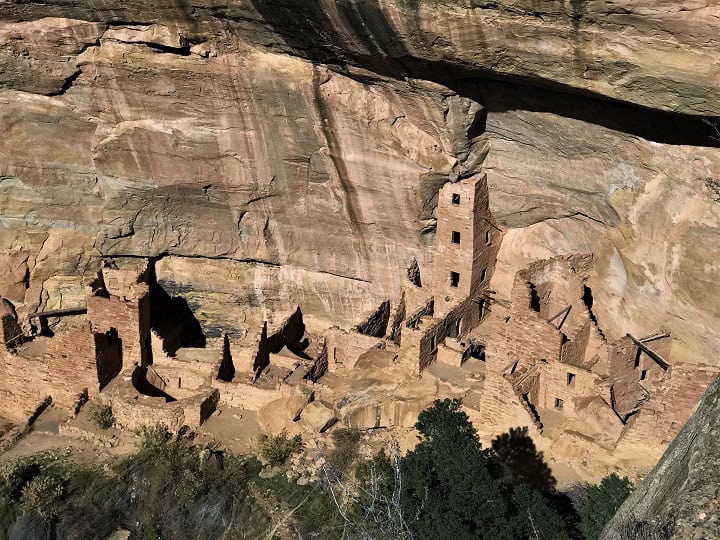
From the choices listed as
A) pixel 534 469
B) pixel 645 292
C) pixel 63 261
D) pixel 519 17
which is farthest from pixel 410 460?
pixel 63 261

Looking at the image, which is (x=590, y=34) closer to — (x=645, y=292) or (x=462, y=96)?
(x=462, y=96)

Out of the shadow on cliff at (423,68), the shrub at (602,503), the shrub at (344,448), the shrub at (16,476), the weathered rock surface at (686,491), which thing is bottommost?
the shrub at (16,476)

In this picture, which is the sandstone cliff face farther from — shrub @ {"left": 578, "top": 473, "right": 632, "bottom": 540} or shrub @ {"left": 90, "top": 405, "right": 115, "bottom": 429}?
shrub @ {"left": 90, "top": 405, "right": 115, "bottom": 429}

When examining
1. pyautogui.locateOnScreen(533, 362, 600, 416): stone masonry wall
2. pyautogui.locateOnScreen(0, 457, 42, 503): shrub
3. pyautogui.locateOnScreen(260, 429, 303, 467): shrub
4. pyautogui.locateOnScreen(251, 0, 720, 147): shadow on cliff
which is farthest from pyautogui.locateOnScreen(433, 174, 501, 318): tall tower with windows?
pyautogui.locateOnScreen(0, 457, 42, 503): shrub

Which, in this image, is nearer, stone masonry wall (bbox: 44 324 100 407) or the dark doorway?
stone masonry wall (bbox: 44 324 100 407)

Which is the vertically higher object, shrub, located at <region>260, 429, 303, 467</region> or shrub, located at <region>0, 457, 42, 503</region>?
shrub, located at <region>260, 429, 303, 467</region>

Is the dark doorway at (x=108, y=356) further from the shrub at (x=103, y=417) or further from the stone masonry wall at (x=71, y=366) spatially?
the shrub at (x=103, y=417)

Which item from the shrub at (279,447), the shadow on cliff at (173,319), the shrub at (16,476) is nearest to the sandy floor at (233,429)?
the shrub at (279,447)

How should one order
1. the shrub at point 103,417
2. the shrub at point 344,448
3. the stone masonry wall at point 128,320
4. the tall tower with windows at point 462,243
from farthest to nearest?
the stone masonry wall at point 128,320, the shrub at point 103,417, the tall tower with windows at point 462,243, the shrub at point 344,448

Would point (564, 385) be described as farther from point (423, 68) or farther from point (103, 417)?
point (103, 417)
